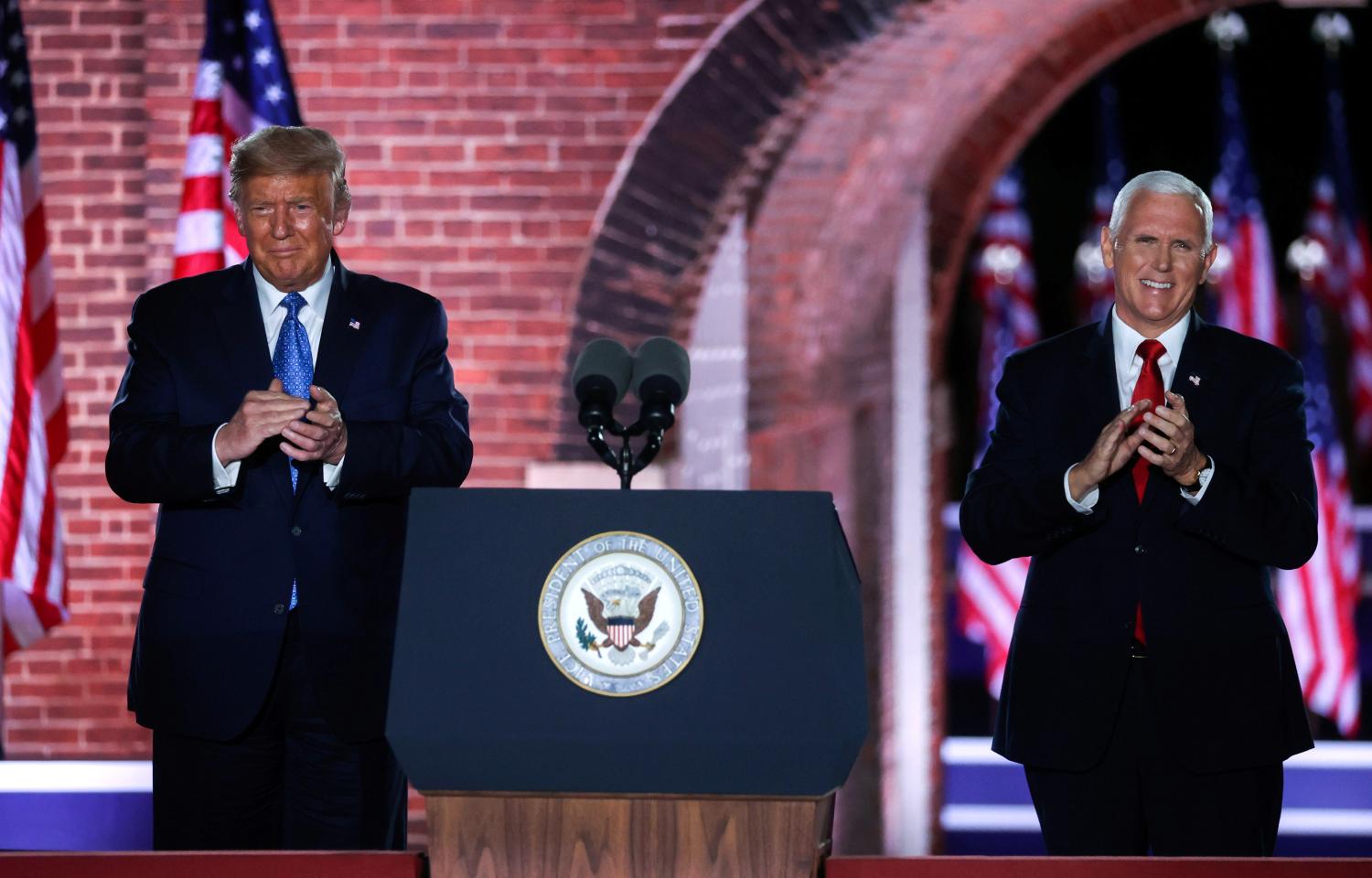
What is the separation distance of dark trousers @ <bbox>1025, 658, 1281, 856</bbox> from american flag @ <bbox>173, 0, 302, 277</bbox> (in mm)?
2674

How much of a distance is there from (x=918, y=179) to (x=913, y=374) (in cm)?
111

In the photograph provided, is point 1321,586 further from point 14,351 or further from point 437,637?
point 437,637

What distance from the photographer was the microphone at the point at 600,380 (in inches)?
95.5

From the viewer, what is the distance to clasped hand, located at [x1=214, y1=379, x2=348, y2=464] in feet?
Result: 7.47

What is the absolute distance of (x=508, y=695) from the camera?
6.09ft

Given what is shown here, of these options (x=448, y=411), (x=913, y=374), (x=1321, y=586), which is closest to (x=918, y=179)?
(x=913, y=374)

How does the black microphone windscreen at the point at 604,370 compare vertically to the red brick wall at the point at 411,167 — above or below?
below

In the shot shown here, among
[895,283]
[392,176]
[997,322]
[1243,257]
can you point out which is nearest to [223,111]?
[392,176]

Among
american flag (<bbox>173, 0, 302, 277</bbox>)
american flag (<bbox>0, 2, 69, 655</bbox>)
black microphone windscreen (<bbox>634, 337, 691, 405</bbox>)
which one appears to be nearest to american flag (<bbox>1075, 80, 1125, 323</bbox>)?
american flag (<bbox>173, 0, 302, 277</bbox>)

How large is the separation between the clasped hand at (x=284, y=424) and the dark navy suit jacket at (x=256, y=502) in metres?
0.07

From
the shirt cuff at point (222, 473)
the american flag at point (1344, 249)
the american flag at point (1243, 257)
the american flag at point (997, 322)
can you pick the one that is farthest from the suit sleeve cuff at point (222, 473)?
the american flag at point (1344, 249)

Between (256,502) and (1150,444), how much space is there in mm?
1269

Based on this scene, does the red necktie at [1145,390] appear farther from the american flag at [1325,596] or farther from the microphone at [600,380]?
the american flag at [1325,596]

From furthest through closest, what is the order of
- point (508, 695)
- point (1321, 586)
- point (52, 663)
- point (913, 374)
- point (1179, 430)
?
point (913, 374), point (1321, 586), point (52, 663), point (1179, 430), point (508, 695)
